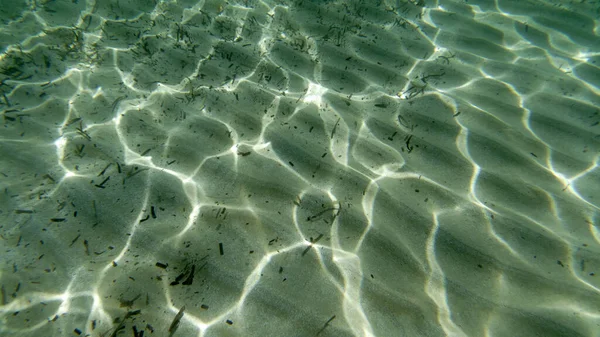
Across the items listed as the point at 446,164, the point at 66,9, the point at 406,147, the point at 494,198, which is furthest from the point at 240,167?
the point at 66,9

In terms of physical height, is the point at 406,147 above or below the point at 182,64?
above

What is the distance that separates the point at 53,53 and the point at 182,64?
186cm

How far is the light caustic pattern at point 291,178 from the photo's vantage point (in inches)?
89.8

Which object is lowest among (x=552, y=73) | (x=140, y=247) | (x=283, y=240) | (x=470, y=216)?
(x=140, y=247)

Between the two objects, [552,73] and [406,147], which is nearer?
[406,147]

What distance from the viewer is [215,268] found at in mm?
2439

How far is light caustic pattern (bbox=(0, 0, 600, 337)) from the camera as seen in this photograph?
7.48ft

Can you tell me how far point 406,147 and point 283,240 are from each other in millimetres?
1820

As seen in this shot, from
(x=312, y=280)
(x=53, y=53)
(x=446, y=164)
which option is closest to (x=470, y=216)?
(x=446, y=164)

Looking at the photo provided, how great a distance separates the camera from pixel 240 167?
10.2 feet

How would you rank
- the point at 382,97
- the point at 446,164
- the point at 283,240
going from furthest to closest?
1. the point at 382,97
2. the point at 446,164
3. the point at 283,240

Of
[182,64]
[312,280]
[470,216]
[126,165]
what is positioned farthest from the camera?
[182,64]

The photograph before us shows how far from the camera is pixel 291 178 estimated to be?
305cm

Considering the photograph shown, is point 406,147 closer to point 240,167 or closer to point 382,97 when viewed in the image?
point 382,97
